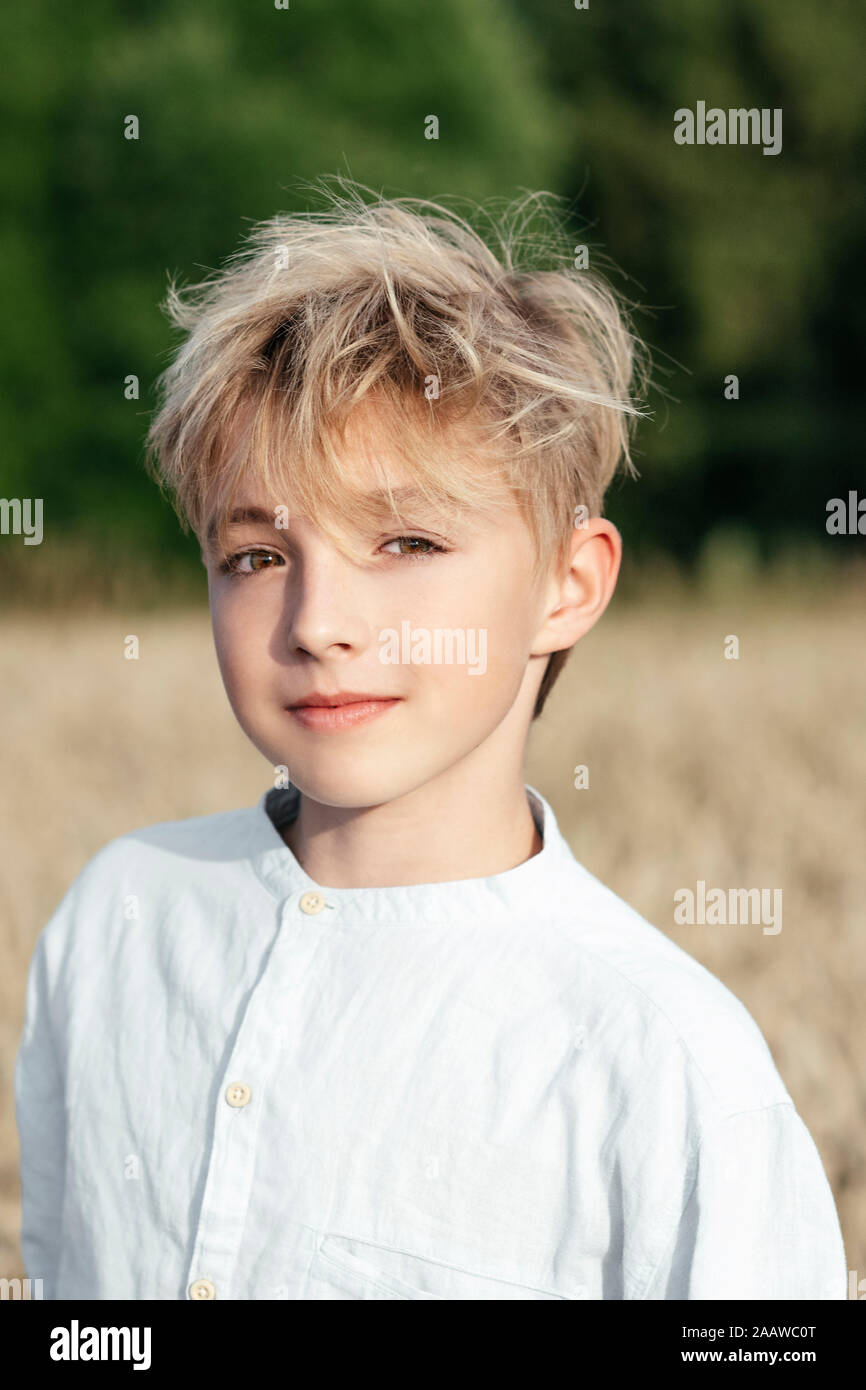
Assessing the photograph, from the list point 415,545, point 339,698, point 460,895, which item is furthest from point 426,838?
point 415,545

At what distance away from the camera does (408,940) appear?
4.18 ft

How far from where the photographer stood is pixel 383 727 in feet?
4.04

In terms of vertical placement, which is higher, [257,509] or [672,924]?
[257,509]

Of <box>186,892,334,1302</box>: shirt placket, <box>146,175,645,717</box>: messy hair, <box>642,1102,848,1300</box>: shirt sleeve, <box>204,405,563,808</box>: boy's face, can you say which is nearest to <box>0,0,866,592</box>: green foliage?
<box>146,175,645,717</box>: messy hair

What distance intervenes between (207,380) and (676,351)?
45.4ft

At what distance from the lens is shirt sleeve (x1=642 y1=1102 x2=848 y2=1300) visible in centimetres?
107

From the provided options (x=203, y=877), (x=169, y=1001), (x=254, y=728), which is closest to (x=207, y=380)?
(x=254, y=728)

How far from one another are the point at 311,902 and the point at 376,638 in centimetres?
30

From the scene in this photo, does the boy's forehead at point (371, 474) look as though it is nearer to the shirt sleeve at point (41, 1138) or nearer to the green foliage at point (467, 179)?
the shirt sleeve at point (41, 1138)

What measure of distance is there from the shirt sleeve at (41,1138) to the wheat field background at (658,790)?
2.30 ft

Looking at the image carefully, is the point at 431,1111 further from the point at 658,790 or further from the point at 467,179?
the point at 467,179

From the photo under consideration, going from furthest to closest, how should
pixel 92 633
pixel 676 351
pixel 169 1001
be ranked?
pixel 676 351 < pixel 92 633 < pixel 169 1001

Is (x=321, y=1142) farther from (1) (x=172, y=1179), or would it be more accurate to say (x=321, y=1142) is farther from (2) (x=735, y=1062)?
(2) (x=735, y=1062)

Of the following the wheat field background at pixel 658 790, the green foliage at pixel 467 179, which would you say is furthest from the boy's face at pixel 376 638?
the green foliage at pixel 467 179
